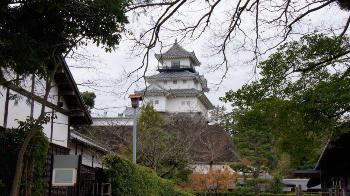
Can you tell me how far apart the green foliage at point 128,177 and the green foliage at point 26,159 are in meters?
2.22

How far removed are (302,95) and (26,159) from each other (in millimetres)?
5938

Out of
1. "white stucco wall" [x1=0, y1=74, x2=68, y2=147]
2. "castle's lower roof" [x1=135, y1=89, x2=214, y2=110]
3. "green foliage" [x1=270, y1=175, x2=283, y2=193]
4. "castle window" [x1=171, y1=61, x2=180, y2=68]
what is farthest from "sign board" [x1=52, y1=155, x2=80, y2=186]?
"castle window" [x1=171, y1=61, x2=180, y2=68]

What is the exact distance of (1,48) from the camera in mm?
6613

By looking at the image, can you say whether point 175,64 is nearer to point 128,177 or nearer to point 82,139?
point 82,139

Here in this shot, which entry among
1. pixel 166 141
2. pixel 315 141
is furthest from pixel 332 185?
pixel 315 141

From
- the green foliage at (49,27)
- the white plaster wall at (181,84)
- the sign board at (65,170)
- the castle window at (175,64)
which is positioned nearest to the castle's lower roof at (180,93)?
the white plaster wall at (181,84)

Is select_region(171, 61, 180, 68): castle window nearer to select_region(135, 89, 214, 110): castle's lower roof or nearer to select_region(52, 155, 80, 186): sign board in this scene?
select_region(135, 89, 214, 110): castle's lower roof

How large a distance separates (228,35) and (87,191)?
564cm

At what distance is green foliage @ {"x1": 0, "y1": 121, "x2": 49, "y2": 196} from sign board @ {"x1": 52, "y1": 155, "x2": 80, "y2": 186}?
298 mm

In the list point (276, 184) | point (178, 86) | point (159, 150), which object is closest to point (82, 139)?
point (159, 150)

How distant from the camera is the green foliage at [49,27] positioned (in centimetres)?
675

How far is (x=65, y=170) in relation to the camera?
10.6 m

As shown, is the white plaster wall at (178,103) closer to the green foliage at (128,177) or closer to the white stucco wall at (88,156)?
the white stucco wall at (88,156)

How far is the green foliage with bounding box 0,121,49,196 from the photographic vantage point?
9984 mm
